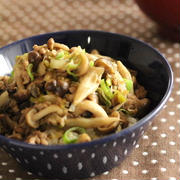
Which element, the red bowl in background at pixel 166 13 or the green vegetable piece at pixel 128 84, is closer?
the green vegetable piece at pixel 128 84

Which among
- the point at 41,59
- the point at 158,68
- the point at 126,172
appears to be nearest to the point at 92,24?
the point at 158,68

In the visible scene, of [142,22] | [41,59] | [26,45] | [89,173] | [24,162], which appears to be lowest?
[142,22]

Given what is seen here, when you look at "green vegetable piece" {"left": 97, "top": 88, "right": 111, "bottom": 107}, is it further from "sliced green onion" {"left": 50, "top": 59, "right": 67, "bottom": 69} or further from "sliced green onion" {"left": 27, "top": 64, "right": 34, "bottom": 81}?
"sliced green onion" {"left": 27, "top": 64, "right": 34, "bottom": 81}


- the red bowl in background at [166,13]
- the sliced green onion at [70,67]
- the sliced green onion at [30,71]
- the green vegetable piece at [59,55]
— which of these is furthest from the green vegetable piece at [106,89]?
the red bowl in background at [166,13]

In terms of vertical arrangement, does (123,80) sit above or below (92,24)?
above

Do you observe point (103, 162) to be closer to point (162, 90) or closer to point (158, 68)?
point (162, 90)

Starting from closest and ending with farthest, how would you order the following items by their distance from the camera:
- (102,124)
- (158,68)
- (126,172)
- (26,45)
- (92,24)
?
(102,124) < (126,172) < (158,68) < (26,45) < (92,24)

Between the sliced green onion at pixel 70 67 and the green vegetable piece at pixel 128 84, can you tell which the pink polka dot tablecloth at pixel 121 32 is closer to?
the green vegetable piece at pixel 128 84
